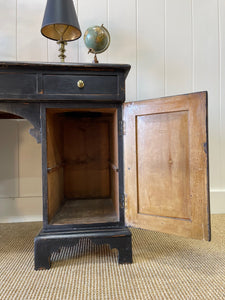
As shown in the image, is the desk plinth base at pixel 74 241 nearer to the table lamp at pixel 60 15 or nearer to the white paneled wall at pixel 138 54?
the white paneled wall at pixel 138 54

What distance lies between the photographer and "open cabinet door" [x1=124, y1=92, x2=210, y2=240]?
3.17 ft

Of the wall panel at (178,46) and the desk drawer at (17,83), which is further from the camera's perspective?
the wall panel at (178,46)

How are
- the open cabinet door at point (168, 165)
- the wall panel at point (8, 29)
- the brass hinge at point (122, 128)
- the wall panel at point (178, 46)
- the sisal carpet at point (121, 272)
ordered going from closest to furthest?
the sisal carpet at point (121, 272) → the open cabinet door at point (168, 165) → the brass hinge at point (122, 128) → the wall panel at point (8, 29) → the wall panel at point (178, 46)

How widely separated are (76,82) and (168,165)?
0.64m

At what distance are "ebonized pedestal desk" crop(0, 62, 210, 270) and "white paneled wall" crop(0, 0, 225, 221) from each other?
713mm

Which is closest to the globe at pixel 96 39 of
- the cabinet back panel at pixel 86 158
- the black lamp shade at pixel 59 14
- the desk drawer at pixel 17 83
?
the black lamp shade at pixel 59 14

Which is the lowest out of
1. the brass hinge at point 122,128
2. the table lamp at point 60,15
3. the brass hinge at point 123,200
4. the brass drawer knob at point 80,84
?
the brass hinge at point 123,200

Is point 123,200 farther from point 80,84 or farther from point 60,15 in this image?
point 60,15

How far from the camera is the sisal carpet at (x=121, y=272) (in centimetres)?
84

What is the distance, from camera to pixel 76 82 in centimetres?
106

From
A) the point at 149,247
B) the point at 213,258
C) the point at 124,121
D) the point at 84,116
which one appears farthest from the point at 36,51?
the point at 213,258

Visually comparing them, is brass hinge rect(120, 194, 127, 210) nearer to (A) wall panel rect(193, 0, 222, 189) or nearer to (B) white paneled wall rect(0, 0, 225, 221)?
(B) white paneled wall rect(0, 0, 225, 221)

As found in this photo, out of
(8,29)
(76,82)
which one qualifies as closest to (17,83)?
Result: (76,82)

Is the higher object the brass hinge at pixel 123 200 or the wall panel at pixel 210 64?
the wall panel at pixel 210 64
